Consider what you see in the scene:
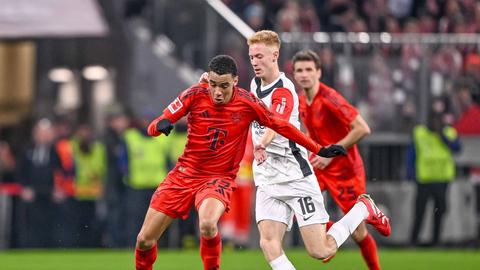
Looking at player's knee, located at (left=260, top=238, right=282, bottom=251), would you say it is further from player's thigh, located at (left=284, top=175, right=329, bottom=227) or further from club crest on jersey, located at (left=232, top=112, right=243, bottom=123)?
club crest on jersey, located at (left=232, top=112, right=243, bottom=123)

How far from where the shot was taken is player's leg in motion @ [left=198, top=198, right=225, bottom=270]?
37.4 ft

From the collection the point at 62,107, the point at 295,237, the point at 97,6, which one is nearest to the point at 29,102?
the point at 62,107

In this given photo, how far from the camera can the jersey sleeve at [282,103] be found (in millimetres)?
11680

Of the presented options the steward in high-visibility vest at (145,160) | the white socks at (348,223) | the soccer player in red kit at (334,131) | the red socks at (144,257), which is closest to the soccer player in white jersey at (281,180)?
the white socks at (348,223)

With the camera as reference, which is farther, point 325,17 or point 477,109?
point 325,17

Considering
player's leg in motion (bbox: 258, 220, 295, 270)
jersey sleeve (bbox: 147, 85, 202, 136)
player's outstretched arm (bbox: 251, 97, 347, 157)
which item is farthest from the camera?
player's leg in motion (bbox: 258, 220, 295, 270)

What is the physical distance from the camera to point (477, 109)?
67.6 feet

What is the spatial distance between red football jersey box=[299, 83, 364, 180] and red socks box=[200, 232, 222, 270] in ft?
6.57

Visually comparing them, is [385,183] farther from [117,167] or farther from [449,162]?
[117,167]

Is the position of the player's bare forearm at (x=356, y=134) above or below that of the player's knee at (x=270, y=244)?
above

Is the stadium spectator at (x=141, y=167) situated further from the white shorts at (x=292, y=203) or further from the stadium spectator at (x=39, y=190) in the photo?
the white shorts at (x=292, y=203)

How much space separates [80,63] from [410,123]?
8.88m

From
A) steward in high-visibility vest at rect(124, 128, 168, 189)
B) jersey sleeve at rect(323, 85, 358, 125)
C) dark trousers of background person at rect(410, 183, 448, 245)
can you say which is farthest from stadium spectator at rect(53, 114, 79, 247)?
jersey sleeve at rect(323, 85, 358, 125)

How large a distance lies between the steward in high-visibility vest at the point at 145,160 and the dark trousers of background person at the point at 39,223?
5.90 ft
